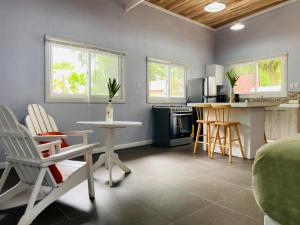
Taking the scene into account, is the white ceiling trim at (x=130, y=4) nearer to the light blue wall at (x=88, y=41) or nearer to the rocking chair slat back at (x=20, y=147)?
the light blue wall at (x=88, y=41)

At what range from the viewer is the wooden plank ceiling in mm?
5125

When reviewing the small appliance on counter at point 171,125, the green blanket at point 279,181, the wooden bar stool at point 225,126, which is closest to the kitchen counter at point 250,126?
the wooden bar stool at point 225,126

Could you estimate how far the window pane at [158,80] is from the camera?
5258 mm

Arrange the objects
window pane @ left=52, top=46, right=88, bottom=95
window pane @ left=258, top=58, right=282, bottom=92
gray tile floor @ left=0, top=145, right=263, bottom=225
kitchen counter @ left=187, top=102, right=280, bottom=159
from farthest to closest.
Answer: window pane @ left=258, top=58, right=282, bottom=92 → window pane @ left=52, top=46, right=88, bottom=95 → kitchen counter @ left=187, top=102, right=280, bottom=159 → gray tile floor @ left=0, top=145, right=263, bottom=225

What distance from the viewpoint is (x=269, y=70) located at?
A: 18.6 ft

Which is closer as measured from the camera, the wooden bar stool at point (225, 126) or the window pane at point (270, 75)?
the wooden bar stool at point (225, 126)

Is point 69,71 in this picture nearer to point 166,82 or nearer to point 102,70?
point 102,70

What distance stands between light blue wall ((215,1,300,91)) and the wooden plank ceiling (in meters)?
0.31

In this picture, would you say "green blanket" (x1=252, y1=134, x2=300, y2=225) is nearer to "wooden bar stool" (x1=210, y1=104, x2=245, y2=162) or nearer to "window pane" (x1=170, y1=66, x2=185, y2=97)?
"wooden bar stool" (x1=210, y1=104, x2=245, y2=162)

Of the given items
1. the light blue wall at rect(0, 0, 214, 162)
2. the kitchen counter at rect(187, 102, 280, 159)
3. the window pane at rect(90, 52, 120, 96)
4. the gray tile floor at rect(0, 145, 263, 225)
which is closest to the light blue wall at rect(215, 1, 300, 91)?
the light blue wall at rect(0, 0, 214, 162)

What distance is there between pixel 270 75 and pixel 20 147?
5.93m

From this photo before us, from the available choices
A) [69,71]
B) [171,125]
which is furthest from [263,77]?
[69,71]

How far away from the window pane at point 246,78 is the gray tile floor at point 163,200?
3.48 meters

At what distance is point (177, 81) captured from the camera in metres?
6.00
